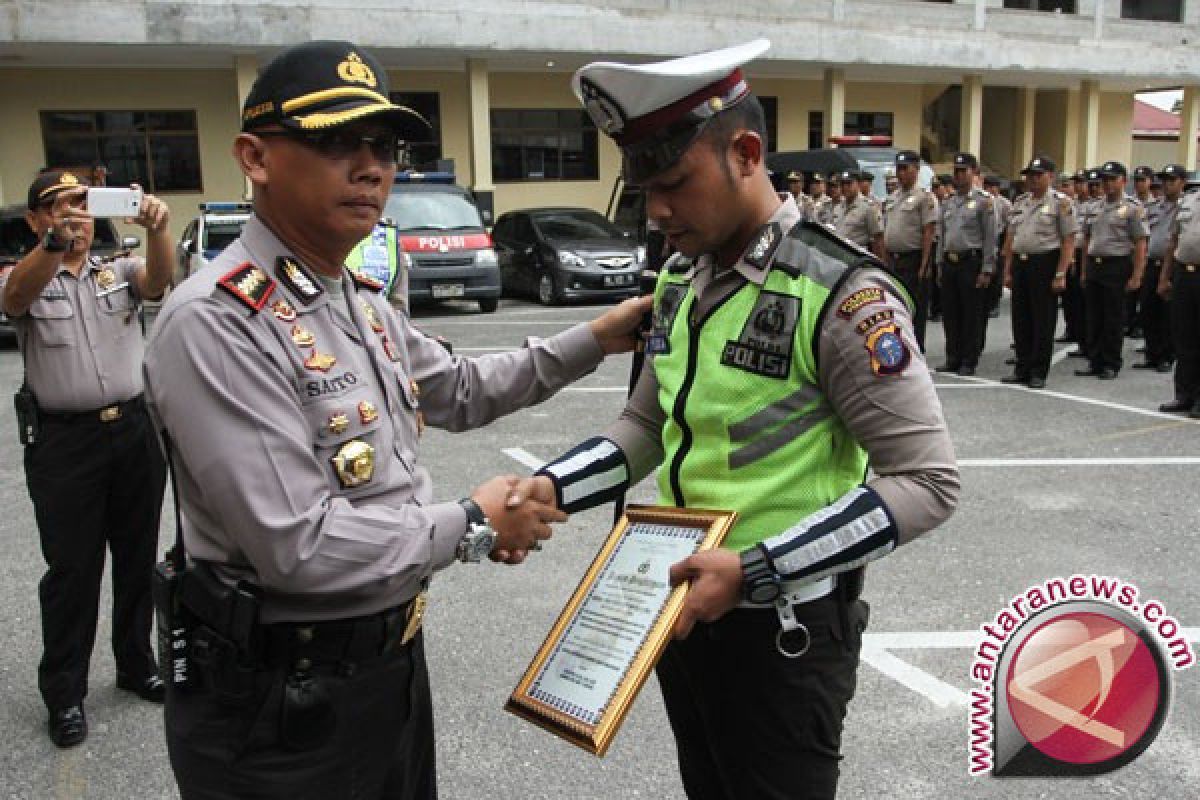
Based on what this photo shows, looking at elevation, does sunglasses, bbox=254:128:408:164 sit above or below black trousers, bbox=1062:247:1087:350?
above

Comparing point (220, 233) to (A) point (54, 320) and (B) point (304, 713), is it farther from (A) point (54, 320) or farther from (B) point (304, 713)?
(B) point (304, 713)

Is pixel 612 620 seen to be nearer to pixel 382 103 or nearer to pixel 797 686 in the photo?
pixel 797 686

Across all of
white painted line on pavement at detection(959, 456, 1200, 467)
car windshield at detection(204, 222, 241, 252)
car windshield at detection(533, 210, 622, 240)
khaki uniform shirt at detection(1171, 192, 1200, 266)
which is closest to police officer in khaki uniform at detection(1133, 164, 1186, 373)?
khaki uniform shirt at detection(1171, 192, 1200, 266)

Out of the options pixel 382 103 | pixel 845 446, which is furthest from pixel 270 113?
pixel 845 446

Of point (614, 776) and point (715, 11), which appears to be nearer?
point (614, 776)

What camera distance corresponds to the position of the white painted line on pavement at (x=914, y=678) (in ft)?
11.8

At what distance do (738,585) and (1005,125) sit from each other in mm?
30615

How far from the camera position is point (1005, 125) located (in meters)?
29.2

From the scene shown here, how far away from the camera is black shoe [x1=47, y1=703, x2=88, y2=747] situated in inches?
136

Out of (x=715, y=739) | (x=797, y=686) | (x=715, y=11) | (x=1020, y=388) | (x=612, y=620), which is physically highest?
(x=715, y=11)

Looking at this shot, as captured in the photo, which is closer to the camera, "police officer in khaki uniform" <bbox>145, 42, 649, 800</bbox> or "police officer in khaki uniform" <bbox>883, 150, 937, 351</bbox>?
"police officer in khaki uniform" <bbox>145, 42, 649, 800</bbox>

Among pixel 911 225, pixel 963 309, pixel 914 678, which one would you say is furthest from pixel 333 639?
pixel 911 225

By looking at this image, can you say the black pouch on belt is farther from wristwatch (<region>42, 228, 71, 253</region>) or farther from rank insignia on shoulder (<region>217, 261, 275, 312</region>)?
wristwatch (<region>42, 228, 71, 253</region>)

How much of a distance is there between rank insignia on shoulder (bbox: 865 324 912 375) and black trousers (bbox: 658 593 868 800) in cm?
48
